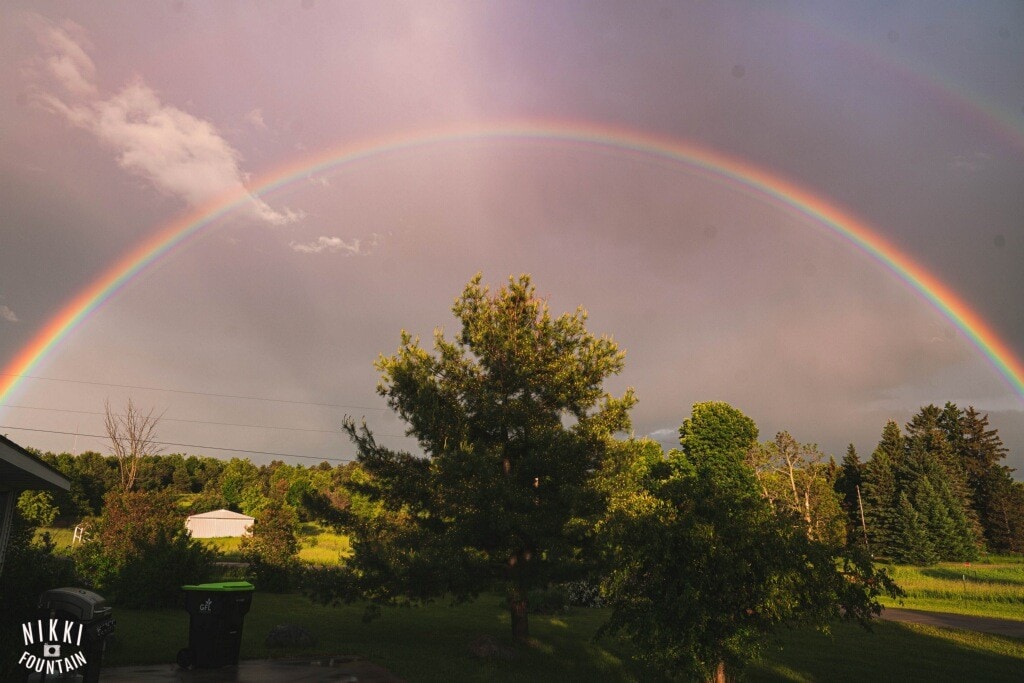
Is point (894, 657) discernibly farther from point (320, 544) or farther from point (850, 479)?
point (850, 479)

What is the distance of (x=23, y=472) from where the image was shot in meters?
9.42

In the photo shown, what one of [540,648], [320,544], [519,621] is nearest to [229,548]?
[320,544]

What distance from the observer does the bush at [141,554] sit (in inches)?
737

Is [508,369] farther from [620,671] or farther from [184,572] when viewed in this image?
[184,572]

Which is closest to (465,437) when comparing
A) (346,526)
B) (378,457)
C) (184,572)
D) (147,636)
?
(378,457)

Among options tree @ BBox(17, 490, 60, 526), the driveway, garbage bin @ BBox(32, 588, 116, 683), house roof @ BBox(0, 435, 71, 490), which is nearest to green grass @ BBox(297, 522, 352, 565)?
tree @ BBox(17, 490, 60, 526)

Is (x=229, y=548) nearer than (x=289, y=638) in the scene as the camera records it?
No

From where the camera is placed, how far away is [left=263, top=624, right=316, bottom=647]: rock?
13609 millimetres

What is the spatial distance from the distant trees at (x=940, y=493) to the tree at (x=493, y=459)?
58.5 m

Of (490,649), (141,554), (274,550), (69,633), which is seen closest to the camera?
(69,633)

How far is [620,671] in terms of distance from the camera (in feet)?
41.7

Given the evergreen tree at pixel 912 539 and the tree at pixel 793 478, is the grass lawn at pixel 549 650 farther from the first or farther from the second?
the evergreen tree at pixel 912 539

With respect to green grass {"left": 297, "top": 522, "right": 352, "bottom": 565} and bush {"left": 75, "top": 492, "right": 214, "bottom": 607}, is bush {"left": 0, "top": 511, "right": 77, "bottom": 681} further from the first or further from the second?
green grass {"left": 297, "top": 522, "right": 352, "bottom": 565}

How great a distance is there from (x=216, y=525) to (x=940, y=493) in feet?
263
